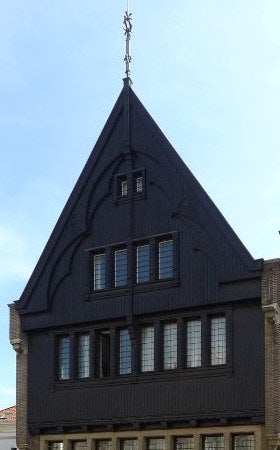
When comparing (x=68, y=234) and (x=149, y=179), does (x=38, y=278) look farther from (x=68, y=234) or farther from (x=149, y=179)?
(x=149, y=179)

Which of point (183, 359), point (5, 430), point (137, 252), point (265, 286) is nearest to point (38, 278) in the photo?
point (137, 252)

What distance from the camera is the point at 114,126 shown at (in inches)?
1325

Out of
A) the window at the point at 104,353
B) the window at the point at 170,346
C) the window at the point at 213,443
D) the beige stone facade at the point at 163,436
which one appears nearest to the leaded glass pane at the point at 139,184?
the window at the point at 170,346

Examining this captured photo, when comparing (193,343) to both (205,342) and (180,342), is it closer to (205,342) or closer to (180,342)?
(180,342)

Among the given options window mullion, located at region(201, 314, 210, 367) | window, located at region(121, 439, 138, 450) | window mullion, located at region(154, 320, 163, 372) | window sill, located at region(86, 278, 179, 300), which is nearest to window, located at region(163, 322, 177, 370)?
window mullion, located at region(154, 320, 163, 372)

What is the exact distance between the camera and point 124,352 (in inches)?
1243

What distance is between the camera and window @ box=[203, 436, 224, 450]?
94.7ft

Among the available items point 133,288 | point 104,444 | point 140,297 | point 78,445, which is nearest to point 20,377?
point 78,445

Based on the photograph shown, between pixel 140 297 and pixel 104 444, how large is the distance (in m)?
5.56

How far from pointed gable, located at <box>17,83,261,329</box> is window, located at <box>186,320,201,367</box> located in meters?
0.83

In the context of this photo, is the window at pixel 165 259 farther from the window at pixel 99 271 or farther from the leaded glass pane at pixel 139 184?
the window at pixel 99 271

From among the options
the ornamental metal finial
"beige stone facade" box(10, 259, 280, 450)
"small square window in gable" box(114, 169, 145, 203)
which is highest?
the ornamental metal finial

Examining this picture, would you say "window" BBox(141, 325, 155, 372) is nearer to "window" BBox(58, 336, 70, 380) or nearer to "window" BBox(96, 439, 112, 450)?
"window" BBox(96, 439, 112, 450)

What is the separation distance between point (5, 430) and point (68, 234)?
15835 mm
